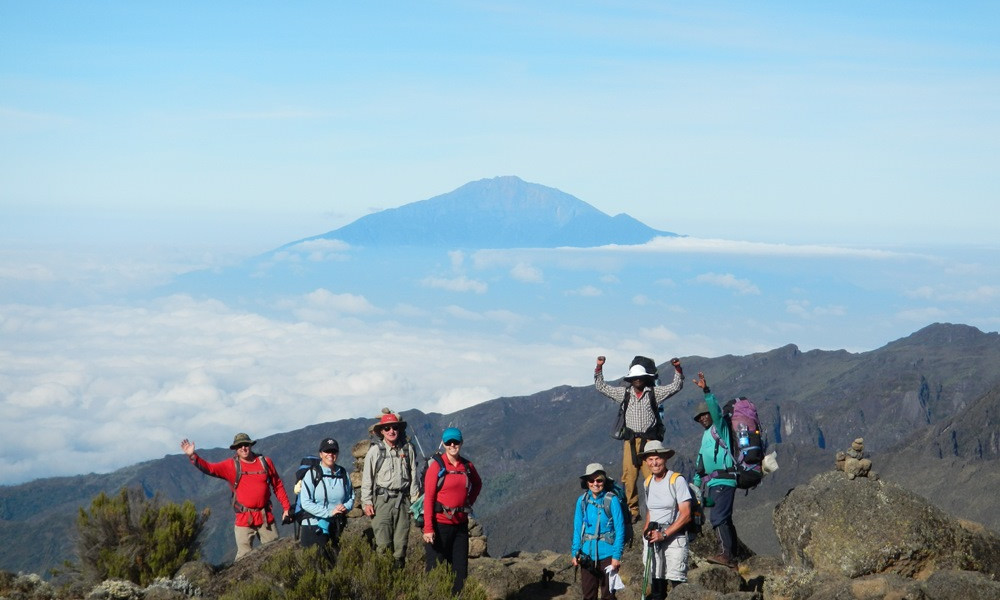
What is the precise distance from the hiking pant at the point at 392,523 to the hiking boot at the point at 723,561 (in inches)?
174

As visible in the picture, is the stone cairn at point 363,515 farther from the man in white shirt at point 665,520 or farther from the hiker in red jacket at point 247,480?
the man in white shirt at point 665,520

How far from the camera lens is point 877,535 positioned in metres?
15.0

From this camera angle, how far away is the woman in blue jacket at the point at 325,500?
14.8 meters

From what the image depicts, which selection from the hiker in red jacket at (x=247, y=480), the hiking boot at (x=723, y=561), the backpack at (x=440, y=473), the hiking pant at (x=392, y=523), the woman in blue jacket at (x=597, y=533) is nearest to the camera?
the woman in blue jacket at (x=597, y=533)

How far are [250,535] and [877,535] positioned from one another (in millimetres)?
8742

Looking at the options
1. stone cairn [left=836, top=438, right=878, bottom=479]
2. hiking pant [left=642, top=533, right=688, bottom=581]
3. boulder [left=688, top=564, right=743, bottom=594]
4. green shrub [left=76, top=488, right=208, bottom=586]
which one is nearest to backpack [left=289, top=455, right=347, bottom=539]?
hiking pant [left=642, top=533, right=688, bottom=581]

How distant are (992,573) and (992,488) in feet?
429

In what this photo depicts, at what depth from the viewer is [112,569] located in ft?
63.1

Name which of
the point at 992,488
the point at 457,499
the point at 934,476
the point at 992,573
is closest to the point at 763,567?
the point at 992,573

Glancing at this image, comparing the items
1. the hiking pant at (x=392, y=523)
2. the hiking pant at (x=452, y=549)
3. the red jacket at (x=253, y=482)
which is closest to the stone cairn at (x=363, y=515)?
the red jacket at (x=253, y=482)

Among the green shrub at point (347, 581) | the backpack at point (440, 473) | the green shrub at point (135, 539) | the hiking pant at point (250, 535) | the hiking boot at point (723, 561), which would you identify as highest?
the backpack at point (440, 473)

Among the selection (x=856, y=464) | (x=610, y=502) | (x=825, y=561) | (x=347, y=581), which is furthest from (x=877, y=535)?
(x=347, y=581)

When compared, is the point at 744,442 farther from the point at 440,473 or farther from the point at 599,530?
the point at 440,473

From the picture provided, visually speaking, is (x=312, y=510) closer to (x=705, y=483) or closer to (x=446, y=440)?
(x=446, y=440)
